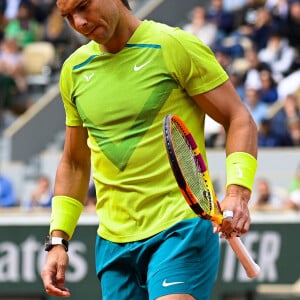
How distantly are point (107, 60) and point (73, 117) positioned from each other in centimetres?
36

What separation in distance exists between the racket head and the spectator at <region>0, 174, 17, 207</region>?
9.90 metres

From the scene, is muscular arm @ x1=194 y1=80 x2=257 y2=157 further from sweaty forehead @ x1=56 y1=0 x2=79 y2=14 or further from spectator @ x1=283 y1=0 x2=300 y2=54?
spectator @ x1=283 y1=0 x2=300 y2=54

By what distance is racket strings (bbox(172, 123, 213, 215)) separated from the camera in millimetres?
4707

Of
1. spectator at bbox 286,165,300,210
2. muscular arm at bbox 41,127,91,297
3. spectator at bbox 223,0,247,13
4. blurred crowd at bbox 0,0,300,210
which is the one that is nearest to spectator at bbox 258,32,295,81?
blurred crowd at bbox 0,0,300,210

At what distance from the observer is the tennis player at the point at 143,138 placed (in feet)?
16.6

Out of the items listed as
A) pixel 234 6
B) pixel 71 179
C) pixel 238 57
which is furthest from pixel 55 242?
pixel 234 6

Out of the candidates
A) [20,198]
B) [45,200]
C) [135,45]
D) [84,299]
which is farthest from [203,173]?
[20,198]

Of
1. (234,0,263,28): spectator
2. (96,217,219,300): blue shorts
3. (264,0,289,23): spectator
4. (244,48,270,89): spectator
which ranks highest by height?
(234,0,263,28): spectator

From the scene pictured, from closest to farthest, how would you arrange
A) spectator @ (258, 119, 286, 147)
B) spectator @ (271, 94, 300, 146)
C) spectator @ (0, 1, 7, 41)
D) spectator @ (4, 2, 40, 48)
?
spectator @ (271, 94, 300, 146) < spectator @ (258, 119, 286, 147) < spectator @ (4, 2, 40, 48) < spectator @ (0, 1, 7, 41)

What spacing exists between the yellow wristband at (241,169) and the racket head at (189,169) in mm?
106

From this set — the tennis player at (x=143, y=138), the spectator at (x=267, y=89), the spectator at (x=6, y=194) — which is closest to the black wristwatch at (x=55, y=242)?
the tennis player at (x=143, y=138)

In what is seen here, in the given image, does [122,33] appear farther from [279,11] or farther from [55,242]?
[279,11]

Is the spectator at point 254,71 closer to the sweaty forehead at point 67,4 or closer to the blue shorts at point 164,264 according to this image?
→ the blue shorts at point 164,264

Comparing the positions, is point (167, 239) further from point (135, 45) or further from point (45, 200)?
point (45, 200)
